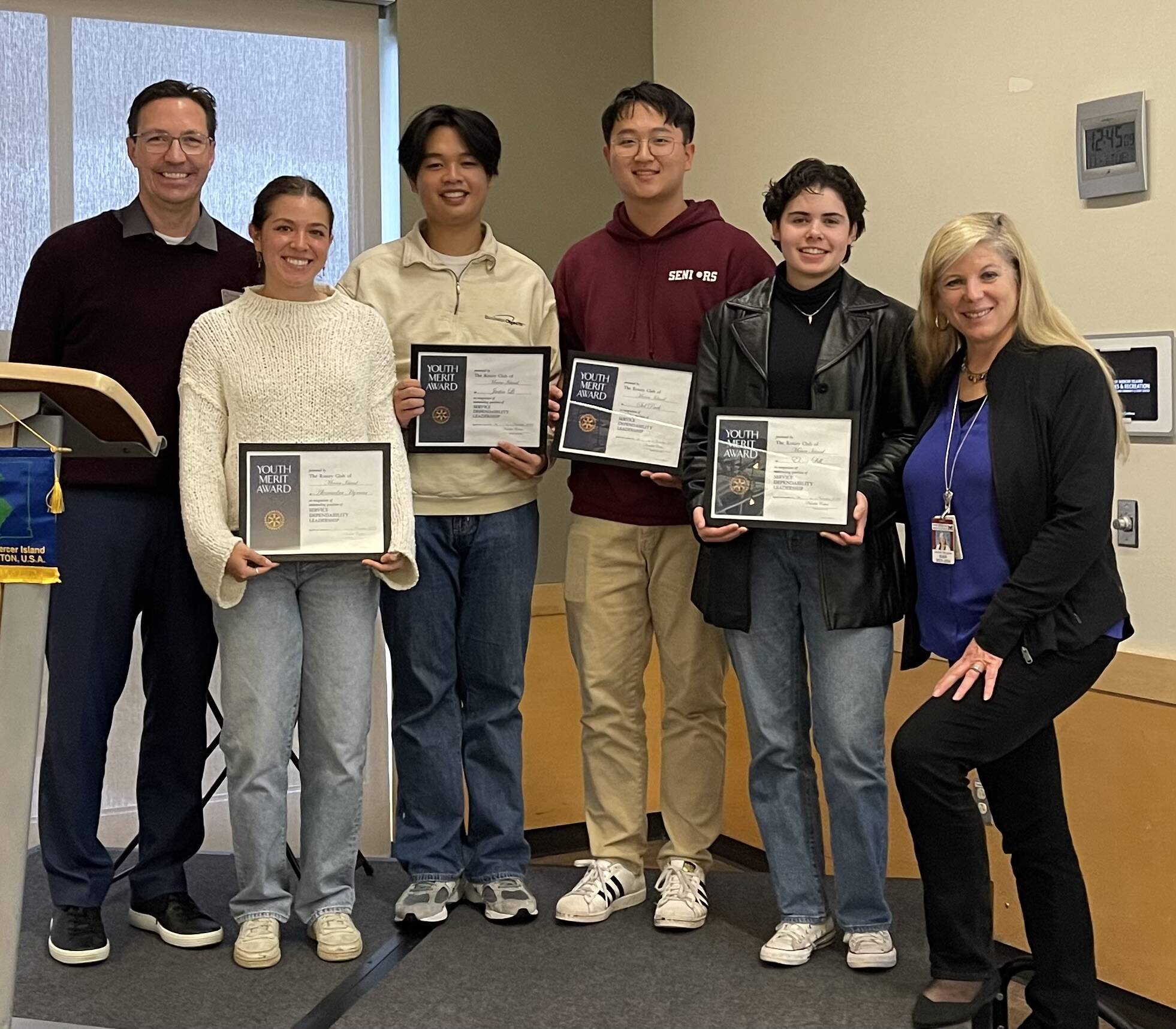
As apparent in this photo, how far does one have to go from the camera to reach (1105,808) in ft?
9.66

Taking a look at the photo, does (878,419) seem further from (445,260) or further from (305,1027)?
(305,1027)

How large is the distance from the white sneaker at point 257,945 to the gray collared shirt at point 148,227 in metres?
1.41

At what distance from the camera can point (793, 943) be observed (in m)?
2.63

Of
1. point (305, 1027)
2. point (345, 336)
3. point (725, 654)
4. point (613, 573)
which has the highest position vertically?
point (345, 336)

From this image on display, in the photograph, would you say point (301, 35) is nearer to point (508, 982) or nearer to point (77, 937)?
point (77, 937)

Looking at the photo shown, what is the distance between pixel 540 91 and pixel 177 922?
8.96 ft

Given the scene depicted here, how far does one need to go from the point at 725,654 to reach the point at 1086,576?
86 cm

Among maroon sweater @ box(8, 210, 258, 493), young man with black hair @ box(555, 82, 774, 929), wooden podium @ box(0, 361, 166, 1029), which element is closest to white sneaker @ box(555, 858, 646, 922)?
young man with black hair @ box(555, 82, 774, 929)

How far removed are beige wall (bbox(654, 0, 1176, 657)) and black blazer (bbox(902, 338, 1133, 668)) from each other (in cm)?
66

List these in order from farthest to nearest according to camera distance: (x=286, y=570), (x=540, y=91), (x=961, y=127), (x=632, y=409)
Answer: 1. (x=540, y=91)
2. (x=961, y=127)
3. (x=632, y=409)
4. (x=286, y=570)

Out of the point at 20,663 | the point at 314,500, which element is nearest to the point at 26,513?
the point at 20,663

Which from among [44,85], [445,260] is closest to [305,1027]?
[445,260]

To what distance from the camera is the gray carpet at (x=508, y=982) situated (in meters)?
2.44

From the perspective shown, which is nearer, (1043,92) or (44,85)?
(1043,92)
